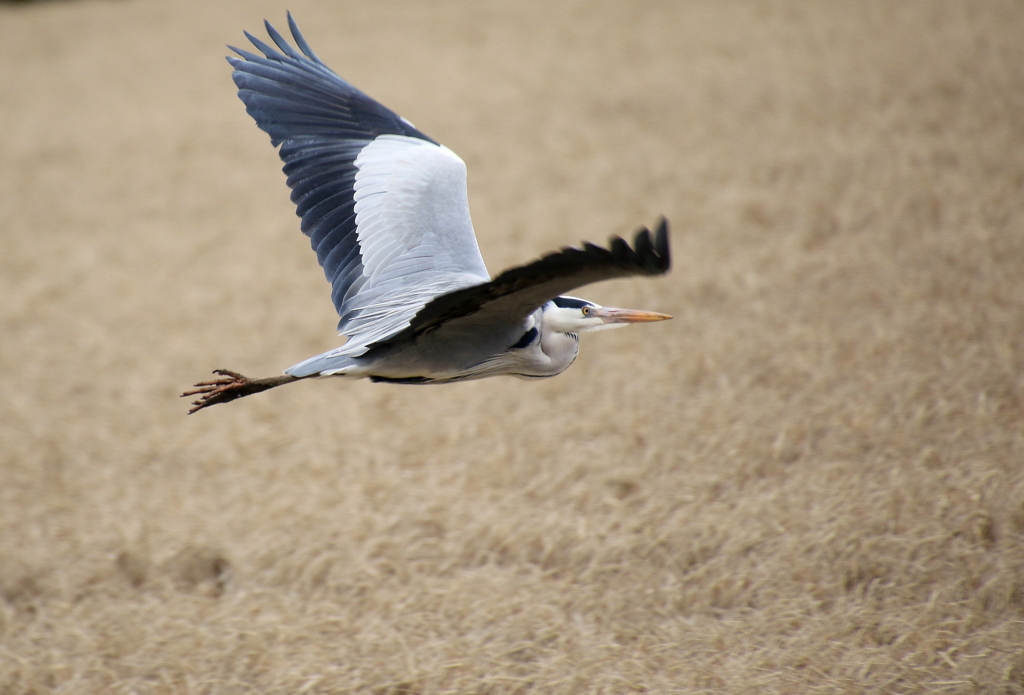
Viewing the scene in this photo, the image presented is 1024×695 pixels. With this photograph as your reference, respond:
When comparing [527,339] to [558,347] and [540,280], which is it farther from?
[540,280]

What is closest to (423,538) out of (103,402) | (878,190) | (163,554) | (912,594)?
(163,554)

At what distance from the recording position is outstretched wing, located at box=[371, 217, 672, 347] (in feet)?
5.82

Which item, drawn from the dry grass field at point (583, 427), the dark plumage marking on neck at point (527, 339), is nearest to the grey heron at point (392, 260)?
the dark plumage marking on neck at point (527, 339)

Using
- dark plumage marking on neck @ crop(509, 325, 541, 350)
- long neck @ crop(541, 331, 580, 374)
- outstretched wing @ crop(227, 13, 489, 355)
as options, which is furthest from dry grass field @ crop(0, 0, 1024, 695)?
outstretched wing @ crop(227, 13, 489, 355)

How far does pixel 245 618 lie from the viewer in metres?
3.09

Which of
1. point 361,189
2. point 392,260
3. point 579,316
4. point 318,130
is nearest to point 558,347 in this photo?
point 579,316

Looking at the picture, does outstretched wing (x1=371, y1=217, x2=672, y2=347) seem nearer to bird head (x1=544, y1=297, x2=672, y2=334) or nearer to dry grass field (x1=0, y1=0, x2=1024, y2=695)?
bird head (x1=544, y1=297, x2=672, y2=334)

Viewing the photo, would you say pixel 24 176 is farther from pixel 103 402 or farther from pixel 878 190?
pixel 878 190

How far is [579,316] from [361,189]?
95cm

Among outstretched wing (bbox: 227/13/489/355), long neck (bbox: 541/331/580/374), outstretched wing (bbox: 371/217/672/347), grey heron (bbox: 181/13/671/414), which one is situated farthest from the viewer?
outstretched wing (bbox: 227/13/489/355)

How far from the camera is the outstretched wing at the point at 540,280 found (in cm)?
177

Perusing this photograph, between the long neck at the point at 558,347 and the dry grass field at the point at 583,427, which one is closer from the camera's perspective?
the long neck at the point at 558,347

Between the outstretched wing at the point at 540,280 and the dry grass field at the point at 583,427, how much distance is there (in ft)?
3.79

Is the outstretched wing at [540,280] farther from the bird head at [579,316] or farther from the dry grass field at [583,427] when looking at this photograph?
the dry grass field at [583,427]
